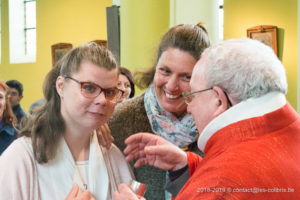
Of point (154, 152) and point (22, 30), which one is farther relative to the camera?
point (22, 30)

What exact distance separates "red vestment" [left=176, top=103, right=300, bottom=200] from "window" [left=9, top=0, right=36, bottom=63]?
1162 centimetres

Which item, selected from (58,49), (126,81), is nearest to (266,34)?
(126,81)

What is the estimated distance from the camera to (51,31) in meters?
11.2

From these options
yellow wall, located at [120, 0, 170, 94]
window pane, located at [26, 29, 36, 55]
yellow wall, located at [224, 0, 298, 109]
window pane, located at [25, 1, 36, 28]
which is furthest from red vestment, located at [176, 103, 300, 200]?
window pane, located at [25, 1, 36, 28]

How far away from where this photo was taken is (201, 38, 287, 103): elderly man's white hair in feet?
4.33

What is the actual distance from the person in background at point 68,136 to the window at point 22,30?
1071 cm

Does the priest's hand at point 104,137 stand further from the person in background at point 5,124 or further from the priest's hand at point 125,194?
the person in background at point 5,124

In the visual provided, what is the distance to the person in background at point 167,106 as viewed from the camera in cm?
208

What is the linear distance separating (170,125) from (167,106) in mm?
125

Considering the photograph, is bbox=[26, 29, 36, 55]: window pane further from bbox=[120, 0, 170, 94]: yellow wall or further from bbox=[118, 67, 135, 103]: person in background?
bbox=[118, 67, 135, 103]: person in background

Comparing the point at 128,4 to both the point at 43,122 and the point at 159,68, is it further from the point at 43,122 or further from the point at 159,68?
the point at 43,122

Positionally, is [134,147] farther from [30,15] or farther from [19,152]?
[30,15]

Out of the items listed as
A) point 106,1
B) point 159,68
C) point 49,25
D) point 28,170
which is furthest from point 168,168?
point 49,25

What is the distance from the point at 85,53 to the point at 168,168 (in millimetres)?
802
